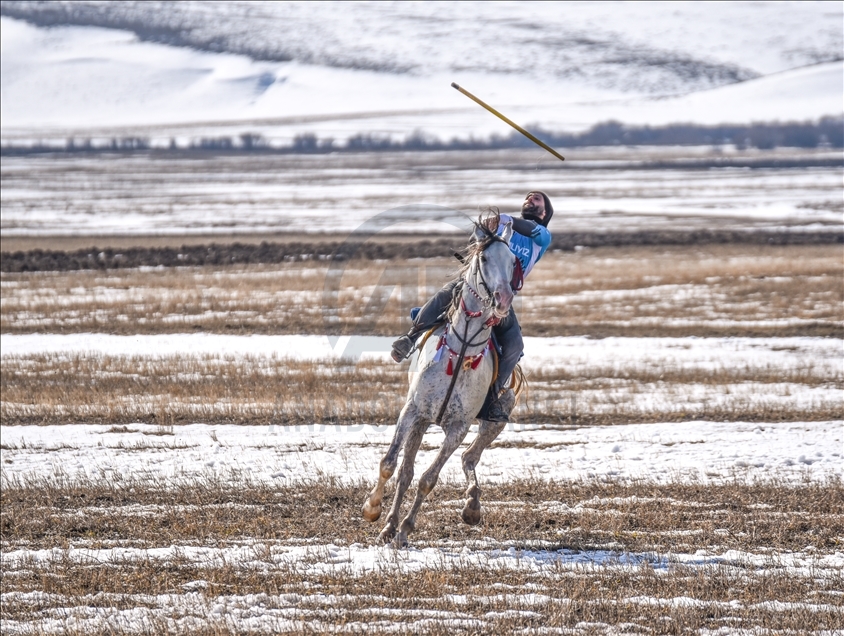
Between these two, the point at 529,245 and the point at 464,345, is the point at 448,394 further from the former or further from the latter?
the point at 529,245

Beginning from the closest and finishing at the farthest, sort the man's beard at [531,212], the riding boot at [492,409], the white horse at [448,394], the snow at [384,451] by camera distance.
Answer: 1. the white horse at [448,394]
2. the riding boot at [492,409]
3. the man's beard at [531,212]
4. the snow at [384,451]

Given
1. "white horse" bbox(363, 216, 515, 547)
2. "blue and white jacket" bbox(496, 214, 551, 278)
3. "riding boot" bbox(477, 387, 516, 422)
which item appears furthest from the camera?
"riding boot" bbox(477, 387, 516, 422)

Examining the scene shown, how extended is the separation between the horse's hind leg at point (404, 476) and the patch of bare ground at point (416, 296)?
45.3ft

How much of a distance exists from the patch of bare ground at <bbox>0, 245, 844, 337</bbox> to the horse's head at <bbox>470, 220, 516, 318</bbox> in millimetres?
14520

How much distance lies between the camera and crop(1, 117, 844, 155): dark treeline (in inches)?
4166

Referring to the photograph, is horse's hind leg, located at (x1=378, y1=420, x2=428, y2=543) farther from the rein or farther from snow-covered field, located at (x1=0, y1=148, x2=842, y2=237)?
snow-covered field, located at (x1=0, y1=148, x2=842, y2=237)

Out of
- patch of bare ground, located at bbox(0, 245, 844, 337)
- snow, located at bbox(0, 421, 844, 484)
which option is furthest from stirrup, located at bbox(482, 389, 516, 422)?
patch of bare ground, located at bbox(0, 245, 844, 337)

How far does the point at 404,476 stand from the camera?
30.9 ft

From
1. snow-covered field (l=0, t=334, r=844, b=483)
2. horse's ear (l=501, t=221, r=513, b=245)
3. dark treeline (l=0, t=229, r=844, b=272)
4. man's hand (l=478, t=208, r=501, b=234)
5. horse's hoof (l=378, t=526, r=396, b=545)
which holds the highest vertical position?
man's hand (l=478, t=208, r=501, b=234)

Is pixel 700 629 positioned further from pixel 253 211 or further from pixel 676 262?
pixel 253 211

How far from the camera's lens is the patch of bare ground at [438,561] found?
741 centimetres

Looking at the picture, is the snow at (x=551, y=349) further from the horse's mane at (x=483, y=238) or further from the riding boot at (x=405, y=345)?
the horse's mane at (x=483, y=238)

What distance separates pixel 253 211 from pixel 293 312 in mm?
32962

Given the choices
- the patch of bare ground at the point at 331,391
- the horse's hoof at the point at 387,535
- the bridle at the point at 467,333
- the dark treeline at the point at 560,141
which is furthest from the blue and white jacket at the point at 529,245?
the dark treeline at the point at 560,141
